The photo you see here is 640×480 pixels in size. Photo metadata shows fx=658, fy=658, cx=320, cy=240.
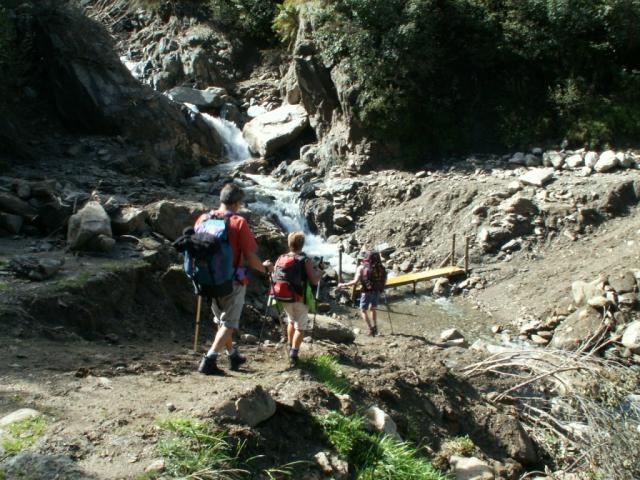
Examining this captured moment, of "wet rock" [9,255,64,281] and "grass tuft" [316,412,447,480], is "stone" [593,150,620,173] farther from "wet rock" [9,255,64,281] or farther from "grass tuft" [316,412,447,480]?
"wet rock" [9,255,64,281]

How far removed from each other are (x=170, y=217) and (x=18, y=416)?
263 inches

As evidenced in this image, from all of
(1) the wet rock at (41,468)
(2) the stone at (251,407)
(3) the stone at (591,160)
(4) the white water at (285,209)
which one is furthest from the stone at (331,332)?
(3) the stone at (591,160)

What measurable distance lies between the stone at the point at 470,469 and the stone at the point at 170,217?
21.3 feet

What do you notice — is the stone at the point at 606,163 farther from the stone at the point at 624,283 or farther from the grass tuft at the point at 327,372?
the grass tuft at the point at 327,372

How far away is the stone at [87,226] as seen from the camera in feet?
31.1

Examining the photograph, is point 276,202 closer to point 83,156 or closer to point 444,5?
point 83,156

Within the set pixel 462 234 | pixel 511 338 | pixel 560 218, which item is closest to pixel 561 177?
pixel 560 218

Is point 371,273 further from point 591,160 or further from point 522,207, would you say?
point 591,160

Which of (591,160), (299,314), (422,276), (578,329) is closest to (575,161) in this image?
(591,160)

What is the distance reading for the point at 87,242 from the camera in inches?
375

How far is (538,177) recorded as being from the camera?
16.0 meters

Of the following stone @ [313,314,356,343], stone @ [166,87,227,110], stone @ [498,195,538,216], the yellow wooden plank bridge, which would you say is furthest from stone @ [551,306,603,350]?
stone @ [166,87,227,110]

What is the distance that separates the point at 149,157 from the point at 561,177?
11.0 m

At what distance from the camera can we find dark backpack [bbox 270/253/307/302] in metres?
6.62
